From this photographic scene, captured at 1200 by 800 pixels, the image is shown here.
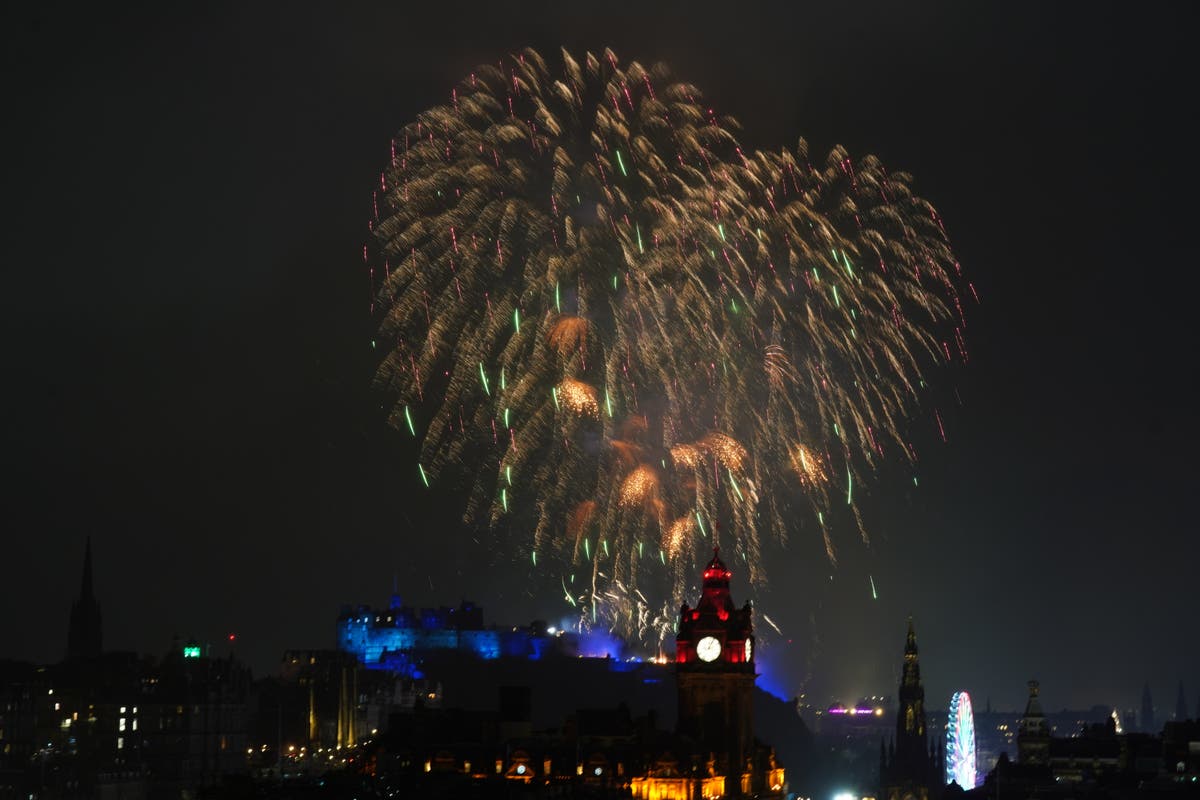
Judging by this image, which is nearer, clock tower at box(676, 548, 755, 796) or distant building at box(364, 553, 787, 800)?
distant building at box(364, 553, 787, 800)

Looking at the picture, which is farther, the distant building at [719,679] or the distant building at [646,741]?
the distant building at [719,679]

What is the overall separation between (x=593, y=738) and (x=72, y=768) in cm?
7536

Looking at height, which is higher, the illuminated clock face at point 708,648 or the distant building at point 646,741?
the illuminated clock face at point 708,648

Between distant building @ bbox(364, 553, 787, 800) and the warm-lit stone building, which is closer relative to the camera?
distant building @ bbox(364, 553, 787, 800)

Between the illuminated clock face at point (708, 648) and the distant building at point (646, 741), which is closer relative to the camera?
the distant building at point (646, 741)

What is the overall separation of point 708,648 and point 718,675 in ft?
7.43

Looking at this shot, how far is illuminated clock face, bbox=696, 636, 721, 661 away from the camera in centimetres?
15012

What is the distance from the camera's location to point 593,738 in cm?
14625

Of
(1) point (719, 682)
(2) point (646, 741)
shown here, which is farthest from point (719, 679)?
(2) point (646, 741)

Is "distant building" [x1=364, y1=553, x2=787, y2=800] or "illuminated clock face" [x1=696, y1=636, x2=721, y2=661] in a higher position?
"illuminated clock face" [x1=696, y1=636, x2=721, y2=661]

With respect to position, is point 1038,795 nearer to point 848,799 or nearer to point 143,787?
point 848,799

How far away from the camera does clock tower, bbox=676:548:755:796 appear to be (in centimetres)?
14912

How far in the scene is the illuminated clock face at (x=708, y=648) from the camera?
15012 centimetres

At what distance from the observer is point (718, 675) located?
150m
